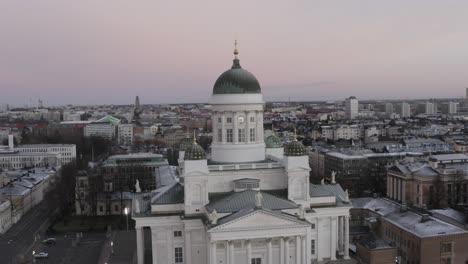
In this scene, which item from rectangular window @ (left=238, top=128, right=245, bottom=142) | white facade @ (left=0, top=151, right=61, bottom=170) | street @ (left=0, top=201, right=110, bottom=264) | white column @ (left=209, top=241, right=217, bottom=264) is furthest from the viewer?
white facade @ (left=0, top=151, right=61, bottom=170)

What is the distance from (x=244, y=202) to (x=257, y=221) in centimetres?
275

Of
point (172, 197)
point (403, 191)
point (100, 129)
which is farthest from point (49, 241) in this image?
point (100, 129)

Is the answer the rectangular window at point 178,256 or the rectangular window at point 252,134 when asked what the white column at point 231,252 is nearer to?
the rectangular window at point 178,256

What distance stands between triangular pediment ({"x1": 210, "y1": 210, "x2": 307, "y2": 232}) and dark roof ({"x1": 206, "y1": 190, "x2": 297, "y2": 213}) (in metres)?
1.50

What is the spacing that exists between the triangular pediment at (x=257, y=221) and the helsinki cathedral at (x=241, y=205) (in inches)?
2.6

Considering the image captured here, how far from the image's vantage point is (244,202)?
3784cm

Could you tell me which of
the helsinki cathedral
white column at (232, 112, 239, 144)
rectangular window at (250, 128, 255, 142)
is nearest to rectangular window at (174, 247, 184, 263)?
the helsinki cathedral

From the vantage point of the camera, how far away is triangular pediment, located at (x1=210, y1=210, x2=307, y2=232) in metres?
35.0

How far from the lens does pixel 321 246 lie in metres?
41.1

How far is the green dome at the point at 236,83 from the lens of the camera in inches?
1658

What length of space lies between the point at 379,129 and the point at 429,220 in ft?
396

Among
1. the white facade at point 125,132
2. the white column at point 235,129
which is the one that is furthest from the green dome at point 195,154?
the white facade at point 125,132

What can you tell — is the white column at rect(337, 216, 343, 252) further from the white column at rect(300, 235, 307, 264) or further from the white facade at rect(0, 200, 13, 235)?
the white facade at rect(0, 200, 13, 235)

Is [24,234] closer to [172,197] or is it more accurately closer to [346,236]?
[172,197]
